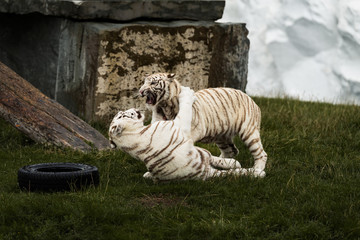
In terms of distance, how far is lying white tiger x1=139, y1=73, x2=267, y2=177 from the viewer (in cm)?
504

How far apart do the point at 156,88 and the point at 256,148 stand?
1.13 metres

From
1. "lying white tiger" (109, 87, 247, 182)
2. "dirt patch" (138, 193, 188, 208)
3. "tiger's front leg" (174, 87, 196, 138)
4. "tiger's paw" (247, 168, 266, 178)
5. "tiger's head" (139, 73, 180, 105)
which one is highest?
"tiger's head" (139, 73, 180, 105)

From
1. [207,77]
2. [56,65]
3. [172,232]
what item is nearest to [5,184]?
[172,232]

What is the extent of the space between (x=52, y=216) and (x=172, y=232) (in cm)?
87

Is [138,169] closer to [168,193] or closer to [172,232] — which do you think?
[168,193]

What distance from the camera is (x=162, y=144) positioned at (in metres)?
4.71

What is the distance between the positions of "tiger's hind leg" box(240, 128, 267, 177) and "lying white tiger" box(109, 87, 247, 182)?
2.03 ft

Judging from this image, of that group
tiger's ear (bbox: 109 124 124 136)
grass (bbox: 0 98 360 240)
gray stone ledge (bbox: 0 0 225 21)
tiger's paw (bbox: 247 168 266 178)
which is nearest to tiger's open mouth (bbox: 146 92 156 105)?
tiger's ear (bbox: 109 124 124 136)

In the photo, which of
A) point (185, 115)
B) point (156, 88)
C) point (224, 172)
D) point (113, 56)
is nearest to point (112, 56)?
point (113, 56)

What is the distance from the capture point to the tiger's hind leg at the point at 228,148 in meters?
5.62

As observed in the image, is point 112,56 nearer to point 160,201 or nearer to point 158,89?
point 158,89

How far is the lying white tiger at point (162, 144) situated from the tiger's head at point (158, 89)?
0.75 feet

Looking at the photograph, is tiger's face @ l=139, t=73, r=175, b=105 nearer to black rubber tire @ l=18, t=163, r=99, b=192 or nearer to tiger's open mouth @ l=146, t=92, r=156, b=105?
tiger's open mouth @ l=146, t=92, r=156, b=105

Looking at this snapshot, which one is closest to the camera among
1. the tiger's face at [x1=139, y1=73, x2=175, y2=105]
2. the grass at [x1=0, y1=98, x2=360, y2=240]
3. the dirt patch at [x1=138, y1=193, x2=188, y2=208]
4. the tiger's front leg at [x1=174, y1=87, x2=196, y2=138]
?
the grass at [x1=0, y1=98, x2=360, y2=240]
